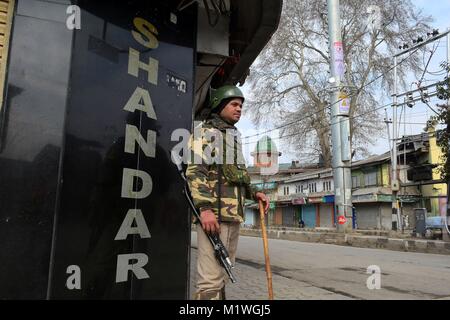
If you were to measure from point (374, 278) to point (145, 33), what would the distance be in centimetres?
599

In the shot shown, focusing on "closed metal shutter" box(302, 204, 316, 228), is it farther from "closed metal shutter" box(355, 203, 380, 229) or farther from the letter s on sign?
the letter s on sign

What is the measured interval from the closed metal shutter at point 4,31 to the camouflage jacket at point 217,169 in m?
1.34

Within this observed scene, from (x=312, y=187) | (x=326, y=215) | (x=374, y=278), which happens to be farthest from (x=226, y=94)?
(x=312, y=187)

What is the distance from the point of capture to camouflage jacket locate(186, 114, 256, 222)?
2.77m

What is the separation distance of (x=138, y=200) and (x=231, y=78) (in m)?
3.10

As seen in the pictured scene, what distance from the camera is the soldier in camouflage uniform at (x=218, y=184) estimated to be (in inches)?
108

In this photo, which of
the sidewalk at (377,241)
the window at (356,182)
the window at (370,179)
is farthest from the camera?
the window at (356,182)

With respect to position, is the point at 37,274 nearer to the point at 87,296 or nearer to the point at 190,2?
the point at 87,296

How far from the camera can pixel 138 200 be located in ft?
10.1

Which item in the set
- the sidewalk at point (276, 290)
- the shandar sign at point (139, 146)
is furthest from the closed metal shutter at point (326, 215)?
the shandar sign at point (139, 146)

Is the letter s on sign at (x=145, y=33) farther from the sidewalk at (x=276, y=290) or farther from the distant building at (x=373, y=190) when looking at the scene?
the distant building at (x=373, y=190)

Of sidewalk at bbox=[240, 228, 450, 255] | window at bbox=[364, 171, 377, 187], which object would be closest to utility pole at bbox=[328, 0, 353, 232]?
sidewalk at bbox=[240, 228, 450, 255]

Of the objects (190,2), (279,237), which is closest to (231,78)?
(190,2)
